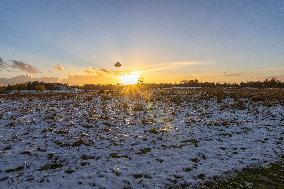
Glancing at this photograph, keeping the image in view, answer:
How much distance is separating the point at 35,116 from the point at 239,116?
16339mm

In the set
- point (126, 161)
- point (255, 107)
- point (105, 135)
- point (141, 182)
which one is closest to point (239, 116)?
point (255, 107)

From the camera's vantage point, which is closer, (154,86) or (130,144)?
(130,144)

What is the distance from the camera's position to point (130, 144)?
1895cm

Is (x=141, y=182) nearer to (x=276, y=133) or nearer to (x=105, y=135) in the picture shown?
(x=105, y=135)

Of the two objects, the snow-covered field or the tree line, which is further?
the tree line

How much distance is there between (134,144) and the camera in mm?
18969

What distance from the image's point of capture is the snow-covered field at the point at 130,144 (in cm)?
1389

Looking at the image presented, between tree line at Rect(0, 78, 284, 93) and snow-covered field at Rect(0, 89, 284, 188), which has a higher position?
tree line at Rect(0, 78, 284, 93)

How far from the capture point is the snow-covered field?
13891 millimetres

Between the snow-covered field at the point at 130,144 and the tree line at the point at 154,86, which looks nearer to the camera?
the snow-covered field at the point at 130,144

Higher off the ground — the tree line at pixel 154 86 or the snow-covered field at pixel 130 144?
the tree line at pixel 154 86

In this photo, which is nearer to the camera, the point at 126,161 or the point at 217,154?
the point at 126,161

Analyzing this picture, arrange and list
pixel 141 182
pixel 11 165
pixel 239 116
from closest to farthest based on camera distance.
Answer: pixel 141 182 < pixel 11 165 < pixel 239 116

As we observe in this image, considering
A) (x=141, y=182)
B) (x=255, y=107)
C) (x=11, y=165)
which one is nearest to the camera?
(x=141, y=182)
